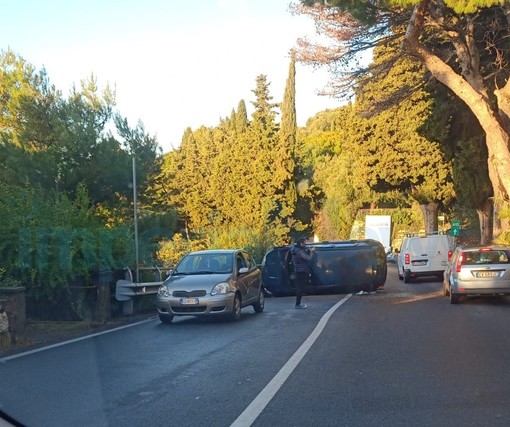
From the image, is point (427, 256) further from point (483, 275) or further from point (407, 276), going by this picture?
point (483, 275)

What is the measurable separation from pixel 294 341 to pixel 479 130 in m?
25.6

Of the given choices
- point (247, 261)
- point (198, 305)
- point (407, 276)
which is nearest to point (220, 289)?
point (198, 305)

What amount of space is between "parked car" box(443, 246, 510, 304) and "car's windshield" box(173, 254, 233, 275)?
19.8 ft

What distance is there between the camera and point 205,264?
1644cm

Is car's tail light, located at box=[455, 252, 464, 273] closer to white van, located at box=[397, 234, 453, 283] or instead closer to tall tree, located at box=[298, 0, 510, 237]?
tall tree, located at box=[298, 0, 510, 237]

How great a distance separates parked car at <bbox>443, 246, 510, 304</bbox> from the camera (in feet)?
59.6

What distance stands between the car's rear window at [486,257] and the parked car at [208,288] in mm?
5807

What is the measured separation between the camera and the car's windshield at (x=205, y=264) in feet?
52.8

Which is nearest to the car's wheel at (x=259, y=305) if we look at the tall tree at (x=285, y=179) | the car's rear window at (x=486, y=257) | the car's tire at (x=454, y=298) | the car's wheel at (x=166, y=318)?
the car's wheel at (x=166, y=318)

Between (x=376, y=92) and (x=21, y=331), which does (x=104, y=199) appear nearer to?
(x=21, y=331)

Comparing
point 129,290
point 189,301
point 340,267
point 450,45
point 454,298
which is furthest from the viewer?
point 450,45

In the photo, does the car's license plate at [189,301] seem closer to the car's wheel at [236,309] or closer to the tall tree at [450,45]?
the car's wheel at [236,309]

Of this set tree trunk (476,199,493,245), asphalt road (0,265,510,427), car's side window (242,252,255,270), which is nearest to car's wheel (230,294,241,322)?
asphalt road (0,265,510,427)

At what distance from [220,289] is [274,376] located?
609cm
